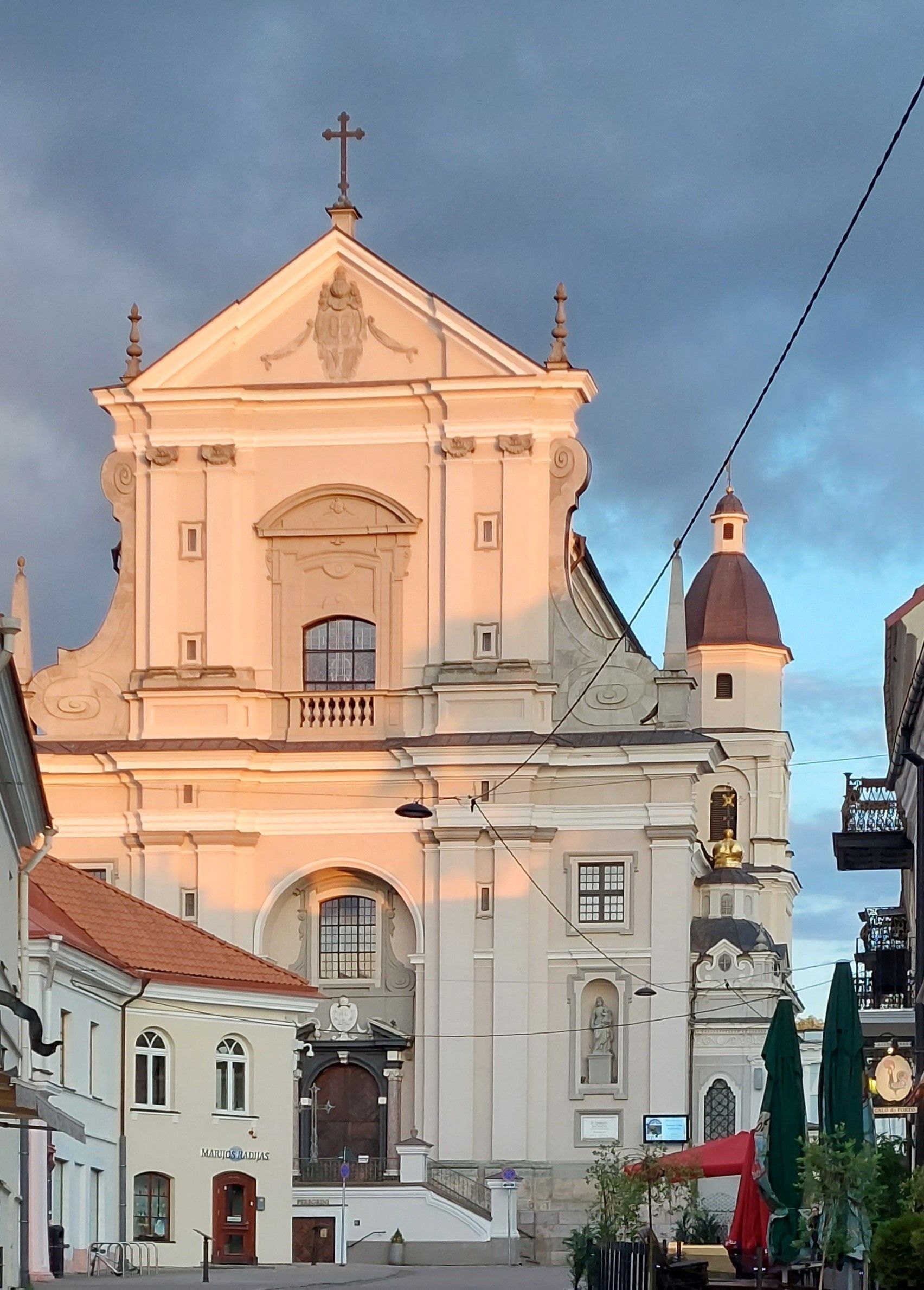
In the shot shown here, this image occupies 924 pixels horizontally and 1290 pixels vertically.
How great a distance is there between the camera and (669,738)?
4850 cm

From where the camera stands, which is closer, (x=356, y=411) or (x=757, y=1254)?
(x=757, y=1254)

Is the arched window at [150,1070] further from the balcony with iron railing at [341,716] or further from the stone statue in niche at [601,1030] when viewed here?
the balcony with iron railing at [341,716]

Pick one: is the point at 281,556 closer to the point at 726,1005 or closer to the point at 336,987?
the point at 336,987

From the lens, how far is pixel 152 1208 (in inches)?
1470

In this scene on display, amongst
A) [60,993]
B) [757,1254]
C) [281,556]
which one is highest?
[281,556]

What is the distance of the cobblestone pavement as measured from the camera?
2927 cm

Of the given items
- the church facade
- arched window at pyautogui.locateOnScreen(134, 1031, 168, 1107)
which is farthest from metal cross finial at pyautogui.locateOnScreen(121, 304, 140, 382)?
arched window at pyautogui.locateOnScreen(134, 1031, 168, 1107)

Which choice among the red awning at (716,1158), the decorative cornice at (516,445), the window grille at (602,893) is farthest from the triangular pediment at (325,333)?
the red awning at (716,1158)

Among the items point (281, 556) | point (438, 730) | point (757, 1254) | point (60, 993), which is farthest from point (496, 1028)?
point (757, 1254)

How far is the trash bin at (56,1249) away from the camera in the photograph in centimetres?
3241

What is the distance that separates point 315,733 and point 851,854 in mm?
14128

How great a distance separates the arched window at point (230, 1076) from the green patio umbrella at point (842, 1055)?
607 inches

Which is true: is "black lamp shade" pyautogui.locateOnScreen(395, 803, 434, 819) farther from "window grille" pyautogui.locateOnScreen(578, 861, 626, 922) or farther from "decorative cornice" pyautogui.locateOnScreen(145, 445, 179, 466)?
"decorative cornice" pyautogui.locateOnScreen(145, 445, 179, 466)

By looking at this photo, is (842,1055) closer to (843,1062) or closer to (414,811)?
(843,1062)
